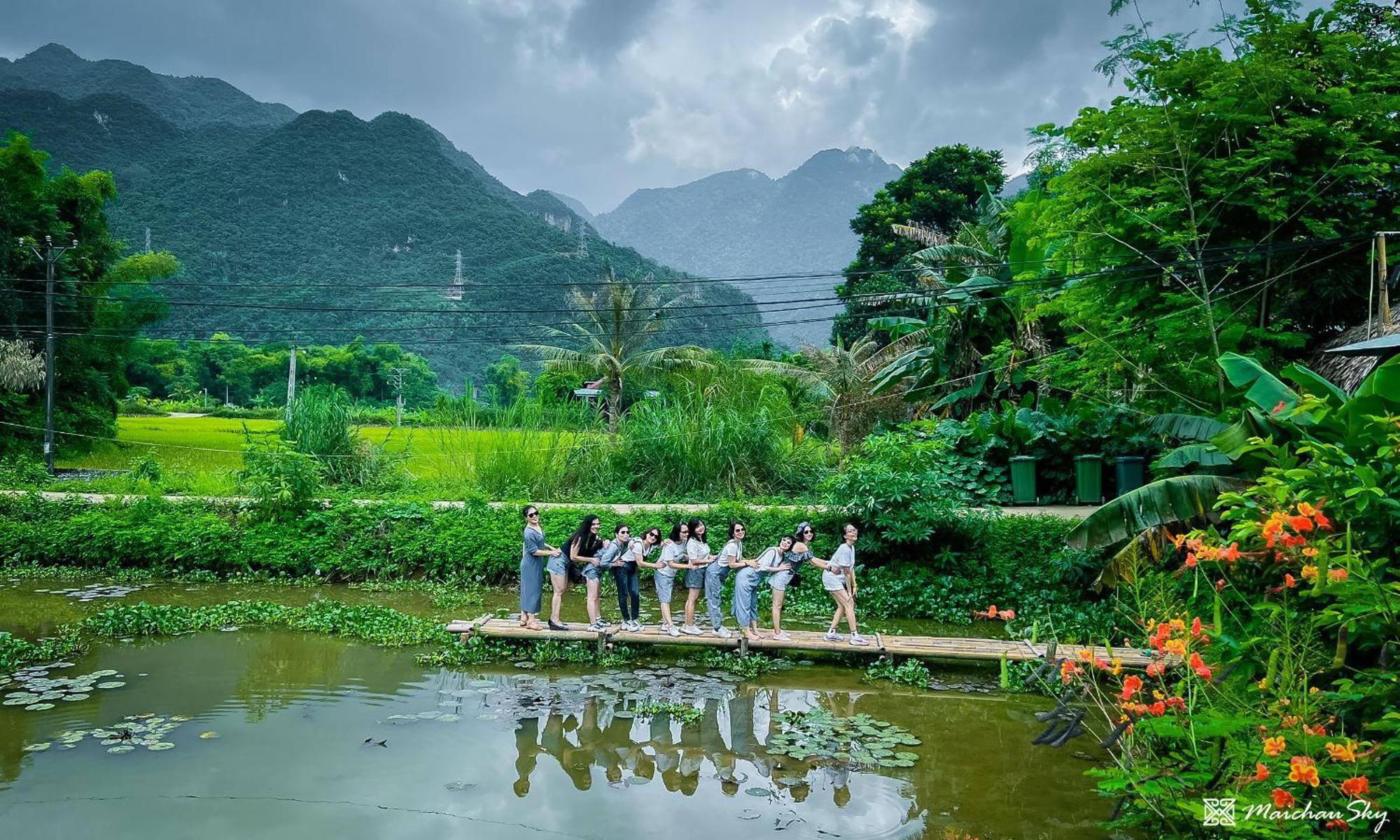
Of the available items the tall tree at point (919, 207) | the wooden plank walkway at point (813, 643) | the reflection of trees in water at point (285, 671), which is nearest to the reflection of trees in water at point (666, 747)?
the wooden plank walkway at point (813, 643)

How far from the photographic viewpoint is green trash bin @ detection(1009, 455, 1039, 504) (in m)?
14.0

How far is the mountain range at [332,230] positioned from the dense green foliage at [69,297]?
16469mm

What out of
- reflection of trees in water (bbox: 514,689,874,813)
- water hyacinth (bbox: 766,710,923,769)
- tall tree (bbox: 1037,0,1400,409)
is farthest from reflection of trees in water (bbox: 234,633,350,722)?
tall tree (bbox: 1037,0,1400,409)

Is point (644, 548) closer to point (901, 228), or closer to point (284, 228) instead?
point (901, 228)

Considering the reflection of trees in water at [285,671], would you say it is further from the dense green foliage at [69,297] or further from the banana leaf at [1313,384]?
the dense green foliage at [69,297]

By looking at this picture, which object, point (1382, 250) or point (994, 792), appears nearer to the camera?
point (994, 792)

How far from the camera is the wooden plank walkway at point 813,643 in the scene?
8359 millimetres

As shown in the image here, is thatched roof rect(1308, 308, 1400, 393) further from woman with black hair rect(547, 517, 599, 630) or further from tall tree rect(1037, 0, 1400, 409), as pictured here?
woman with black hair rect(547, 517, 599, 630)

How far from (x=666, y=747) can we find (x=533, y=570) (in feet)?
9.86

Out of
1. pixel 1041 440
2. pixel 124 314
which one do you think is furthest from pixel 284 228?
pixel 1041 440

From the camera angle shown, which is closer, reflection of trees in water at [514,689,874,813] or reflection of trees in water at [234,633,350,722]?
reflection of trees in water at [514,689,874,813]

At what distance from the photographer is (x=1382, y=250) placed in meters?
9.36

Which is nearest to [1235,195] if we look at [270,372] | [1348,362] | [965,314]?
[1348,362]

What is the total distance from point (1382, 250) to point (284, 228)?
6173cm
